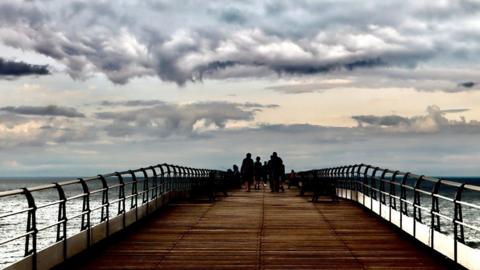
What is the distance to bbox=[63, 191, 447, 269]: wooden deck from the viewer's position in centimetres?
1341

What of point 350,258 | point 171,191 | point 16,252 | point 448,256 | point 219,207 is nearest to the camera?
point 448,256

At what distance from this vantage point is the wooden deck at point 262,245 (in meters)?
13.4

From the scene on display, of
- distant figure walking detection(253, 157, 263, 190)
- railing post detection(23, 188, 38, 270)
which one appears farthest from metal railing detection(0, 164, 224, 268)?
distant figure walking detection(253, 157, 263, 190)

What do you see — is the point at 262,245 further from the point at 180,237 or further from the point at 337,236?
the point at 337,236

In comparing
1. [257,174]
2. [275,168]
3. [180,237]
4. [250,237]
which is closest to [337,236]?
[250,237]

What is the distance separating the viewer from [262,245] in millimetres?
16062

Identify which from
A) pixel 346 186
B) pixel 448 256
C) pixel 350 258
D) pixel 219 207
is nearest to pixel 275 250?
pixel 350 258

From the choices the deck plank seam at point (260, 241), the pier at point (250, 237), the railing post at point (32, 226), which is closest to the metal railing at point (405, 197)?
the pier at point (250, 237)

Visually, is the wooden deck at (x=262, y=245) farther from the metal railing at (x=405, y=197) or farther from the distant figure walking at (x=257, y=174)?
the distant figure walking at (x=257, y=174)

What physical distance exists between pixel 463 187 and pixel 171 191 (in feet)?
66.8

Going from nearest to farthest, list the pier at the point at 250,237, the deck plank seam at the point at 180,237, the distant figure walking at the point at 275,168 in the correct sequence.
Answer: the pier at the point at 250,237, the deck plank seam at the point at 180,237, the distant figure walking at the point at 275,168

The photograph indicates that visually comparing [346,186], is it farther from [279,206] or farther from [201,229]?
[201,229]

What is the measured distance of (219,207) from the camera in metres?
29.0

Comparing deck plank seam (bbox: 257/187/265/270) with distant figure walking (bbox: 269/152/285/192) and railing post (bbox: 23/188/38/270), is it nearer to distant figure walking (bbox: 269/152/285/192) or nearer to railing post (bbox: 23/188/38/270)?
railing post (bbox: 23/188/38/270)
